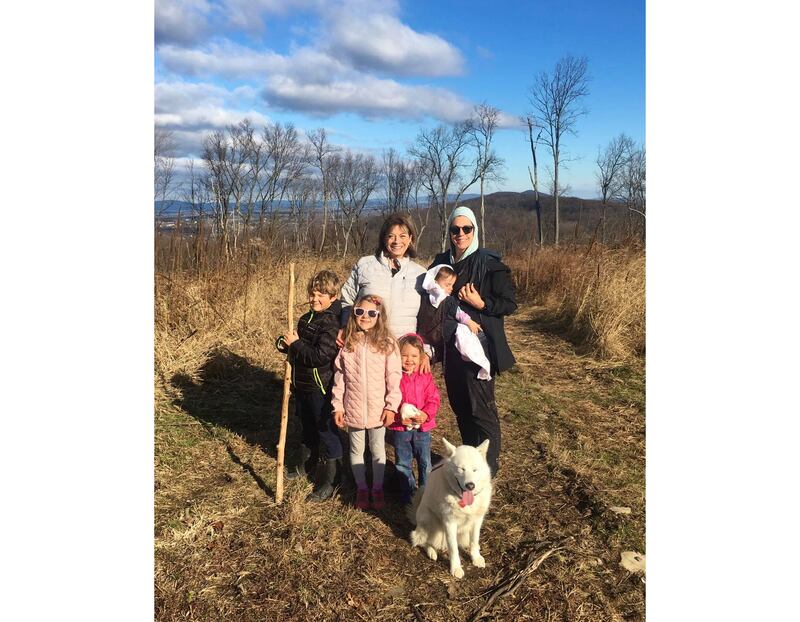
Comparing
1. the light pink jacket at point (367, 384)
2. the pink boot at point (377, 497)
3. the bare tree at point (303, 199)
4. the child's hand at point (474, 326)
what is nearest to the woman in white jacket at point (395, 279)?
the light pink jacket at point (367, 384)

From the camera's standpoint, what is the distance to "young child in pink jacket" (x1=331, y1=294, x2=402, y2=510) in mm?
3146

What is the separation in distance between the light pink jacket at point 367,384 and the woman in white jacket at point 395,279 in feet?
0.68

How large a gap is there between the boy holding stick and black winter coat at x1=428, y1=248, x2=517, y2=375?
0.76 m

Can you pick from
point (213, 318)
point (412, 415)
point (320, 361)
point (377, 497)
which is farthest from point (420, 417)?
point (213, 318)

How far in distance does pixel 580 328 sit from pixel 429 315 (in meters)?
5.77

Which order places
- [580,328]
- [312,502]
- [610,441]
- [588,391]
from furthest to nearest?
[580,328] < [588,391] < [610,441] < [312,502]

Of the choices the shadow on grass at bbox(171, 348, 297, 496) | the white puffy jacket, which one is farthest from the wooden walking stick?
the white puffy jacket

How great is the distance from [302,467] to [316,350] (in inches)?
42.0

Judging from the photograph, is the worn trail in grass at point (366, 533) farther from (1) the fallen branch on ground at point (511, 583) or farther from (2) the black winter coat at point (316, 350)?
(2) the black winter coat at point (316, 350)

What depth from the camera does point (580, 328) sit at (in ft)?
27.3

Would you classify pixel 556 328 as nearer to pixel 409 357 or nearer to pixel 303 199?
pixel 303 199

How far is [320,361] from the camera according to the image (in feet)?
10.9
